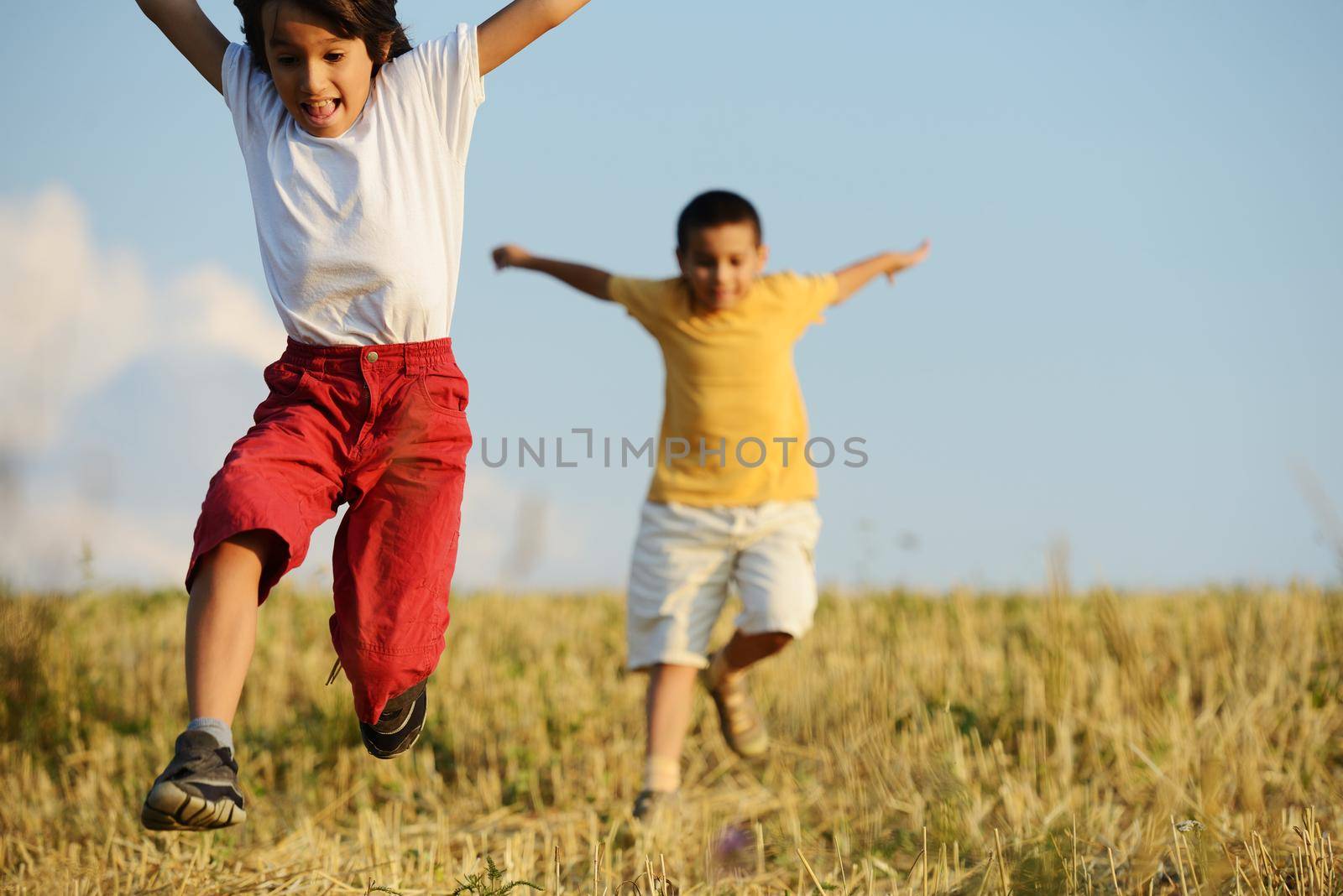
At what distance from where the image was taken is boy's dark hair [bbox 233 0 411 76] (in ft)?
10.9

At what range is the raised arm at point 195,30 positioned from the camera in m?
3.66

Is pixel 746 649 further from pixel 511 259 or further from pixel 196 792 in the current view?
pixel 196 792

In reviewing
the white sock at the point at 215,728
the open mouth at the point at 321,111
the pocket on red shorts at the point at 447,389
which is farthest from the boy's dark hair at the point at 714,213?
the white sock at the point at 215,728

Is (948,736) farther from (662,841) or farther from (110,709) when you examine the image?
(110,709)

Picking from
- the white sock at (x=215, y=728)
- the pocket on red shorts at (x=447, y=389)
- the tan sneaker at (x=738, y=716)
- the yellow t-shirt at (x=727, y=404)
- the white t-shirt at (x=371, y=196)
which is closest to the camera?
the white sock at (x=215, y=728)

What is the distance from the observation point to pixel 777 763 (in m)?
5.61

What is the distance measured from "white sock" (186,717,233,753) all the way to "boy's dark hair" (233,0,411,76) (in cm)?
168

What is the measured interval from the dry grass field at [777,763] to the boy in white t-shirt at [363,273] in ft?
2.78

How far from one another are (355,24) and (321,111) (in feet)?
0.79

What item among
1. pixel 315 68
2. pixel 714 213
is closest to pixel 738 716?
pixel 714 213

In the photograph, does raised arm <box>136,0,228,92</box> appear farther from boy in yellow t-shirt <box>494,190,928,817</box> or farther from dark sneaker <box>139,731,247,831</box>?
boy in yellow t-shirt <box>494,190,928,817</box>

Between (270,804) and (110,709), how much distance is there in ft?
5.04

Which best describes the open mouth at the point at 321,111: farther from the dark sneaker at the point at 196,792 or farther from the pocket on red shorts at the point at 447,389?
the dark sneaker at the point at 196,792

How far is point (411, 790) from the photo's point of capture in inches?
208
